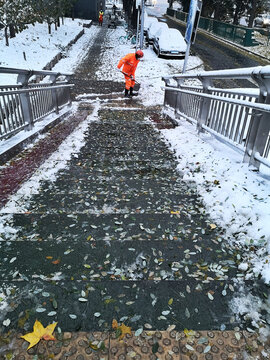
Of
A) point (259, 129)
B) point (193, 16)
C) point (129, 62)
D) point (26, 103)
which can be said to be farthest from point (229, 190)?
point (193, 16)

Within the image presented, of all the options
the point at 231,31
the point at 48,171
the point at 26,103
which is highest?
the point at 231,31

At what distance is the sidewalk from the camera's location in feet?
5.11

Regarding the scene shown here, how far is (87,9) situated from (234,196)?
4464cm

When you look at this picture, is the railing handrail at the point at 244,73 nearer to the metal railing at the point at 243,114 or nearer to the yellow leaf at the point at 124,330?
the metal railing at the point at 243,114

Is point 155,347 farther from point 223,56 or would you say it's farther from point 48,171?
point 223,56

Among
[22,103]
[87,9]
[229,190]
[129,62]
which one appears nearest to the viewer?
[229,190]

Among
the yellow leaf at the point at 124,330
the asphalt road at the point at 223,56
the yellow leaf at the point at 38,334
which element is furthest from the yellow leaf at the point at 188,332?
the asphalt road at the point at 223,56

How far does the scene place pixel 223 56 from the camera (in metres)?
21.3

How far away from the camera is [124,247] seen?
2279 mm

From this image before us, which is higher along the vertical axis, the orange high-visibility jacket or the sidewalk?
the orange high-visibility jacket

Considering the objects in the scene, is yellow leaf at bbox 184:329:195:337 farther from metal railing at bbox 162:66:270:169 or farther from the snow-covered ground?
metal railing at bbox 162:66:270:169

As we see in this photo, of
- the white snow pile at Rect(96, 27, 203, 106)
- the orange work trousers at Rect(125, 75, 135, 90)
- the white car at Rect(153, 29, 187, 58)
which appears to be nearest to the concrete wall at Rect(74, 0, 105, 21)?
the white snow pile at Rect(96, 27, 203, 106)

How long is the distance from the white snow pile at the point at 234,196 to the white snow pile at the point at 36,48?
30.7ft

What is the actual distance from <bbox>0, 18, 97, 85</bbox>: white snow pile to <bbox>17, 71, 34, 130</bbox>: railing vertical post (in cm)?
630
